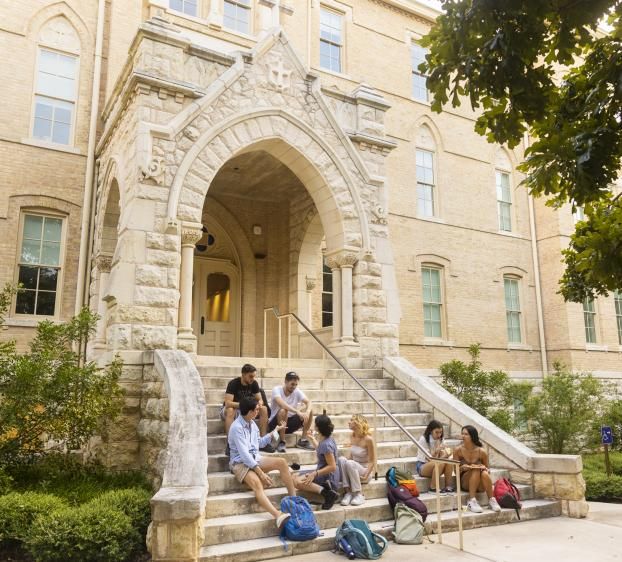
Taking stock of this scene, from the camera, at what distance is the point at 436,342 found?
57.7 ft

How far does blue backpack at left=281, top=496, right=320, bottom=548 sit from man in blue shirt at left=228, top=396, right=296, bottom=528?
0.66 ft

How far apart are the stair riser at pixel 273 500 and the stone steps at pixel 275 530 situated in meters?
0.12

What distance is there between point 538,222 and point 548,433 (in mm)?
10468

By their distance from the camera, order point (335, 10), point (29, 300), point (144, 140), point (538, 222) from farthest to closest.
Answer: point (538, 222) → point (335, 10) → point (29, 300) → point (144, 140)

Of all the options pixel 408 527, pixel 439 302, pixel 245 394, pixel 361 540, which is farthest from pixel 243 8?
pixel 361 540

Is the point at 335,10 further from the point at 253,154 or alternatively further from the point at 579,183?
the point at 579,183

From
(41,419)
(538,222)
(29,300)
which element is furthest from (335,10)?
(41,419)

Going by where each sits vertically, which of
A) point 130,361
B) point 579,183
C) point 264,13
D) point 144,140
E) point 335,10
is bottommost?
point 130,361

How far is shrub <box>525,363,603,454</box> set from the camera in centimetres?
1225

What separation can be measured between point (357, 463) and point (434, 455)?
1.28m

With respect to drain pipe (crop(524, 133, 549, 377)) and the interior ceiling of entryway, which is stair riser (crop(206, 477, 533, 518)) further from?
drain pipe (crop(524, 133, 549, 377))

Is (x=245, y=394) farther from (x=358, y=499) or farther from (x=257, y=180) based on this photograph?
(x=257, y=180)

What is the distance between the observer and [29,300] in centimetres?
1227

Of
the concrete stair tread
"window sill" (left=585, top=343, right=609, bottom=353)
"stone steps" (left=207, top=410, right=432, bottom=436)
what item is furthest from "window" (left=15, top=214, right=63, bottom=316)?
"window sill" (left=585, top=343, right=609, bottom=353)
